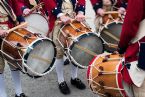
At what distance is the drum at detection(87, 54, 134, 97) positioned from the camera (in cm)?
301

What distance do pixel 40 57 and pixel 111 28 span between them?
109 centimetres

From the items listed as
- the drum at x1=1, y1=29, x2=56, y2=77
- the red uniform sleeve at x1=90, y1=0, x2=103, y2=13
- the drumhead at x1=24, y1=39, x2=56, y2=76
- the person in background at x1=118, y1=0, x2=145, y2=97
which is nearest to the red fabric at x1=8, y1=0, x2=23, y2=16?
the drum at x1=1, y1=29, x2=56, y2=77

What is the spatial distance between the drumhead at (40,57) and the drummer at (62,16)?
47cm

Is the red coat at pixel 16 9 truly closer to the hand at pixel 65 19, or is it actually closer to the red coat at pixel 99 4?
the hand at pixel 65 19

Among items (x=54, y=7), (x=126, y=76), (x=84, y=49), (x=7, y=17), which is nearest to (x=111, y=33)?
(x=84, y=49)

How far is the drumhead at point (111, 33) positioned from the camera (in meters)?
4.47

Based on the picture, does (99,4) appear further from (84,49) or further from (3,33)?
(3,33)

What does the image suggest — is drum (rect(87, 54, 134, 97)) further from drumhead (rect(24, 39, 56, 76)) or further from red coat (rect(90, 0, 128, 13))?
red coat (rect(90, 0, 128, 13))

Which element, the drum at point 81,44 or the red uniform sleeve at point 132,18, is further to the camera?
the drum at point 81,44

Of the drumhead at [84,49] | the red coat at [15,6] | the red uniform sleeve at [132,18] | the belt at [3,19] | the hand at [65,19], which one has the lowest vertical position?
the drumhead at [84,49]

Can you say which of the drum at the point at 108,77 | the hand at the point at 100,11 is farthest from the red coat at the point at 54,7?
the drum at the point at 108,77

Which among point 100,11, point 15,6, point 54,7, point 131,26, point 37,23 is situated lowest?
point 37,23

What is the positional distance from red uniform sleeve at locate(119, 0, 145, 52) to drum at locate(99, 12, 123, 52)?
5.65 feet

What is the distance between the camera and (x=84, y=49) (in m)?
4.04
